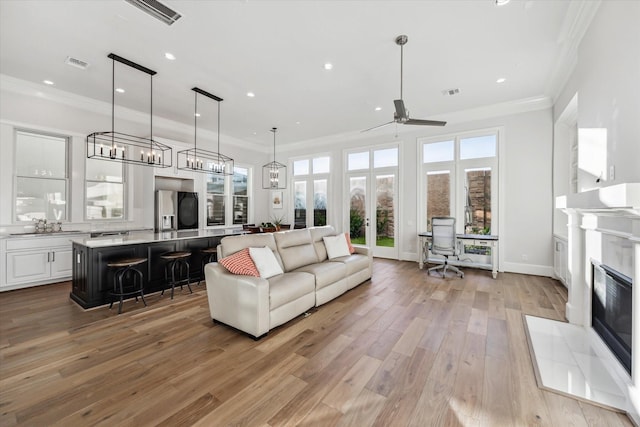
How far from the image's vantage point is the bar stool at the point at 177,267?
4.00m

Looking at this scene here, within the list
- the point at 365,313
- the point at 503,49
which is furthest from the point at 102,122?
the point at 503,49

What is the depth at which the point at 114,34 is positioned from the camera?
3.13 m

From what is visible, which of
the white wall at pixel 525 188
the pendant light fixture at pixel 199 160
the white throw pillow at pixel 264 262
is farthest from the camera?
the pendant light fixture at pixel 199 160

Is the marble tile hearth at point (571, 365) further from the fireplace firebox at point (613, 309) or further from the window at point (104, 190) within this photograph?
the window at point (104, 190)

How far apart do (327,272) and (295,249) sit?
2.16 ft

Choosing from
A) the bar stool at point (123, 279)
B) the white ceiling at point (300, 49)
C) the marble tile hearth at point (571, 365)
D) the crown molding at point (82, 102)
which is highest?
the white ceiling at point (300, 49)

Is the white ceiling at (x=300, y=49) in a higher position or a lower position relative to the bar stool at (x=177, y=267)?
higher

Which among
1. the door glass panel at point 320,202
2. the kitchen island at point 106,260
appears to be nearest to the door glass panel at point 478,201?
the door glass panel at point 320,202

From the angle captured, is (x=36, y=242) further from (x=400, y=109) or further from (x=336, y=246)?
(x=400, y=109)

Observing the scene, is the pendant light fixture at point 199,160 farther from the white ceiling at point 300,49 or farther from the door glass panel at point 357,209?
the door glass panel at point 357,209

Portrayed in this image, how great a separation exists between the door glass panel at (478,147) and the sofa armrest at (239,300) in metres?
5.15

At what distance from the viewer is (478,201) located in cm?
554

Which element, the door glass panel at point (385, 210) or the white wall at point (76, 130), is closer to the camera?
the white wall at point (76, 130)

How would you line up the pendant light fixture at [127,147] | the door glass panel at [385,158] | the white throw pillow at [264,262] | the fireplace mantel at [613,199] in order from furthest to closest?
the door glass panel at [385,158] < the pendant light fixture at [127,147] < the white throw pillow at [264,262] < the fireplace mantel at [613,199]
